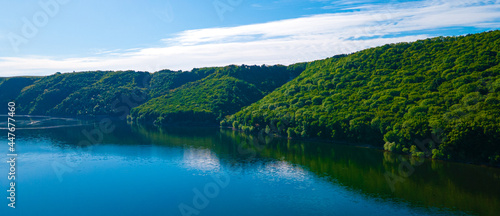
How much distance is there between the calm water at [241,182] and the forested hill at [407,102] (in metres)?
4.69

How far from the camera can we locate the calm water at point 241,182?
49406 mm

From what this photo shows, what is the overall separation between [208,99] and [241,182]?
101 meters

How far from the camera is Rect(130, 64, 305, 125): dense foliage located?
494ft

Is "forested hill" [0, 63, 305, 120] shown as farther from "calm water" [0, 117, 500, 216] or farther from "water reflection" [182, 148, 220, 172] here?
"calm water" [0, 117, 500, 216]

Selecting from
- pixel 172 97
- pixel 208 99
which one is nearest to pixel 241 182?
pixel 208 99

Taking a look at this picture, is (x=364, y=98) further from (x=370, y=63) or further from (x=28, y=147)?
(x=28, y=147)

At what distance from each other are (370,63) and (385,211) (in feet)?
282

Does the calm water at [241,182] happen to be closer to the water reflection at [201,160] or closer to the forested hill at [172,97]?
the water reflection at [201,160]

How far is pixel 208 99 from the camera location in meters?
160

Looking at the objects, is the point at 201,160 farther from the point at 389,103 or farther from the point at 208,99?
the point at 208,99

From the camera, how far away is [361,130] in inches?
3452

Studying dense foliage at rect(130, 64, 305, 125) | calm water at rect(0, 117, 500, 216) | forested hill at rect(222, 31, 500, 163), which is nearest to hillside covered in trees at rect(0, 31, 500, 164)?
forested hill at rect(222, 31, 500, 163)

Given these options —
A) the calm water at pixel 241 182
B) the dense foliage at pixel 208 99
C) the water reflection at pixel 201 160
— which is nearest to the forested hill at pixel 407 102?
the calm water at pixel 241 182

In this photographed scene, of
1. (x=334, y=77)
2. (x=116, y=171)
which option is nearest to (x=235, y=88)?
(x=334, y=77)
